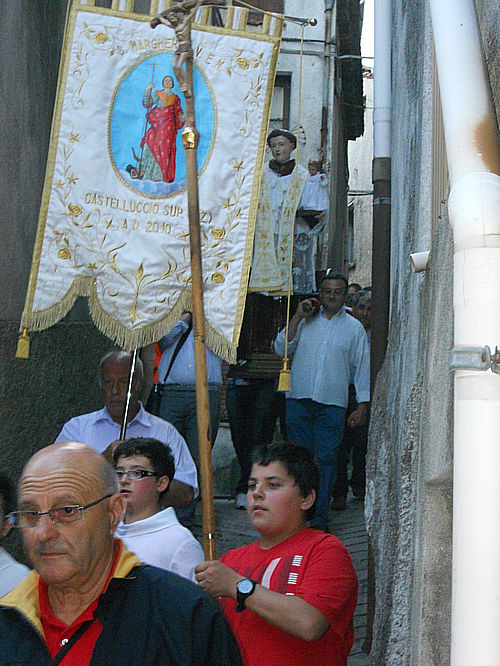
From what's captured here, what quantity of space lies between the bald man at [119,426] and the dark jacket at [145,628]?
2.72 meters

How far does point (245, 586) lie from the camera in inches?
126

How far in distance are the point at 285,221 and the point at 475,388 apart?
6828 millimetres

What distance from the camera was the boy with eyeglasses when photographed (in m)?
3.72

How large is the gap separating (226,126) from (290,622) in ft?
9.88

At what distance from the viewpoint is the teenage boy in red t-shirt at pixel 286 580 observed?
320 centimetres

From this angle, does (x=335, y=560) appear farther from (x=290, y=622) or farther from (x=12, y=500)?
(x=12, y=500)

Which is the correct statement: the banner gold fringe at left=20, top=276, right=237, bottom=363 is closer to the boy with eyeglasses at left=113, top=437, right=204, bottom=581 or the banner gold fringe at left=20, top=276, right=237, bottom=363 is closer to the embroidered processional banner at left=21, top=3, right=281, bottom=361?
the embroidered processional banner at left=21, top=3, right=281, bottom=361

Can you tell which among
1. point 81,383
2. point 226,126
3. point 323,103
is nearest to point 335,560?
point 226,126

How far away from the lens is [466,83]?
228 cm

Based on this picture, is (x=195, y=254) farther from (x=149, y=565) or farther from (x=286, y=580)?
(x=149, y=565)

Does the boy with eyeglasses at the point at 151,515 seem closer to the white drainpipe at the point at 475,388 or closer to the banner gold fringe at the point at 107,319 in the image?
the banner gold fringe at the point at 107,319

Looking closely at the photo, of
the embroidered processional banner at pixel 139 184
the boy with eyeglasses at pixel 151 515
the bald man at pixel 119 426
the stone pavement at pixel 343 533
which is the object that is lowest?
the stone pavement at pixel 343 533

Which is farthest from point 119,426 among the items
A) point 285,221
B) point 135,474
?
point 285,221

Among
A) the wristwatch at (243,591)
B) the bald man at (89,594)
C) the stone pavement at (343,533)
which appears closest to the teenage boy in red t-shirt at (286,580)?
the wristwatch at (243,591)
